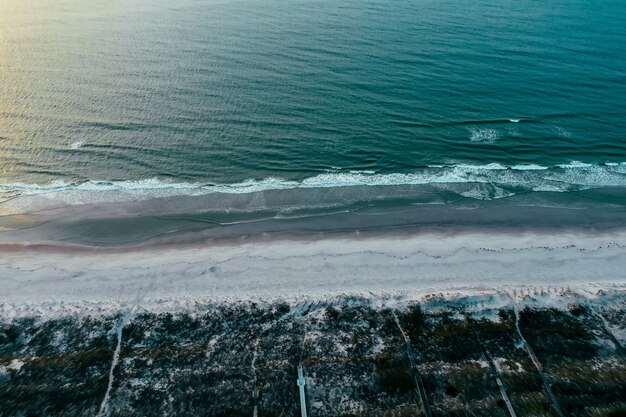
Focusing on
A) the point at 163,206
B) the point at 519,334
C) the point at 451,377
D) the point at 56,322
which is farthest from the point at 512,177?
the point at 56,322

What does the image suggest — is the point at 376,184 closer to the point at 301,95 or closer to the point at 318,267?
the point at 318,267

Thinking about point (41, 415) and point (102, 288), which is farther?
point (102, 288)

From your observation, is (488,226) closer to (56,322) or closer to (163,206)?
(163,206)

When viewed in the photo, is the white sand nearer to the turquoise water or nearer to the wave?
the wave

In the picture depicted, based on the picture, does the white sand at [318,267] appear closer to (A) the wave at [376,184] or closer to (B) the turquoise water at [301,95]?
(A) the wave at [376,184]

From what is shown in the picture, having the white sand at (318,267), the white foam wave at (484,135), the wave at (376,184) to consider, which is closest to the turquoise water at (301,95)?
the white foam wave at (484,135)

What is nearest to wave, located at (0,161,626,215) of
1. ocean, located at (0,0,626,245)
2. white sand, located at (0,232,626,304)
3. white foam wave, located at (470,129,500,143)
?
ocean, located at (0,0,626,245)

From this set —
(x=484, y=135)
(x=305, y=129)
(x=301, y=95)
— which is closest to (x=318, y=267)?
(x=305, y=129)
